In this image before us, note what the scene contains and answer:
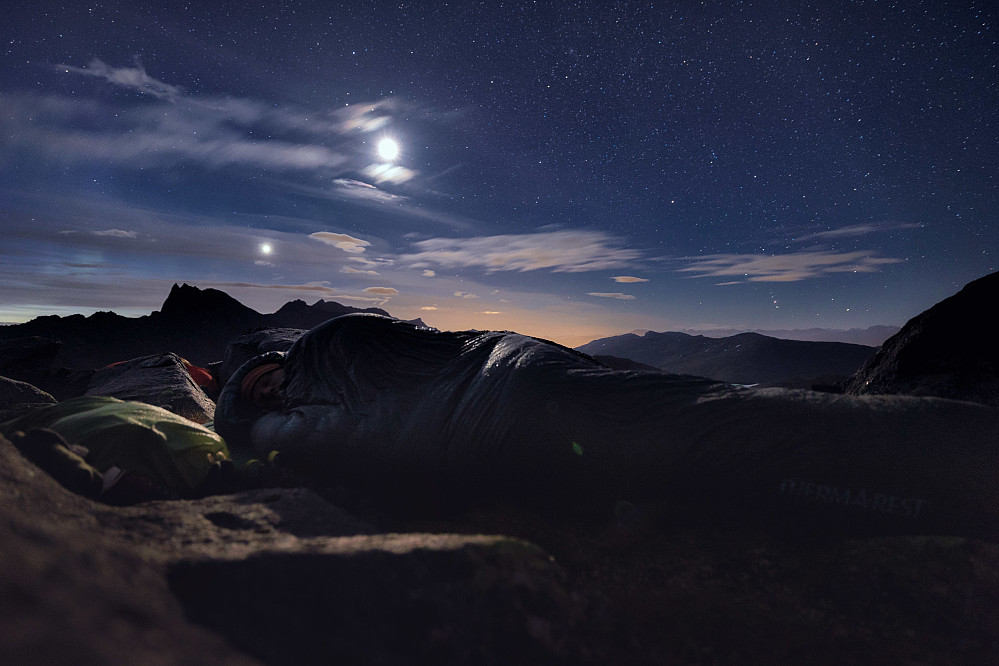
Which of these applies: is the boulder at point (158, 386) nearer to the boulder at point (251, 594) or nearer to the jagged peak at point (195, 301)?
the boulder at point (251, 594)

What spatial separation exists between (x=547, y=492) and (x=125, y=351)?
4130 centimetres

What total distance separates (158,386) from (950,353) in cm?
935

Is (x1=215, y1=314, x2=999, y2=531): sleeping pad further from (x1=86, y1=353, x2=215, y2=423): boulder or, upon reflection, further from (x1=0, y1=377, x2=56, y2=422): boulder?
(x1=0, y1=377, x2=56, y2=422): boulder

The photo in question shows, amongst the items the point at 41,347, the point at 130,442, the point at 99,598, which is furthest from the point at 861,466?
the point at 41,347

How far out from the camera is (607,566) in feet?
7.23

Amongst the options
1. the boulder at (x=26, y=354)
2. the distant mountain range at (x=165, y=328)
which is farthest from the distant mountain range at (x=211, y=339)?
the boulder at (x=26, y=354)

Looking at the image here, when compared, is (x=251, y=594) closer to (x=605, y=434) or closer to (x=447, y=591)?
(x=447, y=591)

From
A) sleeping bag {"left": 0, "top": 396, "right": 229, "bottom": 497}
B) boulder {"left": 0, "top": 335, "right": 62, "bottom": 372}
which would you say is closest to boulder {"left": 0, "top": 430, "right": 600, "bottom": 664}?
sleeping bag {"left": 0, "top": 396, "right": 229, "bottom": 497}

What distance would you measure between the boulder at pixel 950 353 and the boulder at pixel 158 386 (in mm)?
7919

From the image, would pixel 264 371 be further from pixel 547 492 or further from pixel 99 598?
pixel 99 598

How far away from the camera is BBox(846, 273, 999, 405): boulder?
396cm

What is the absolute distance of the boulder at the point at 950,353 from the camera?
396 centimetres

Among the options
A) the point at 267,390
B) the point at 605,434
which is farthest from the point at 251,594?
the point at 267,390

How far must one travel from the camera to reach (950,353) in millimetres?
4293
